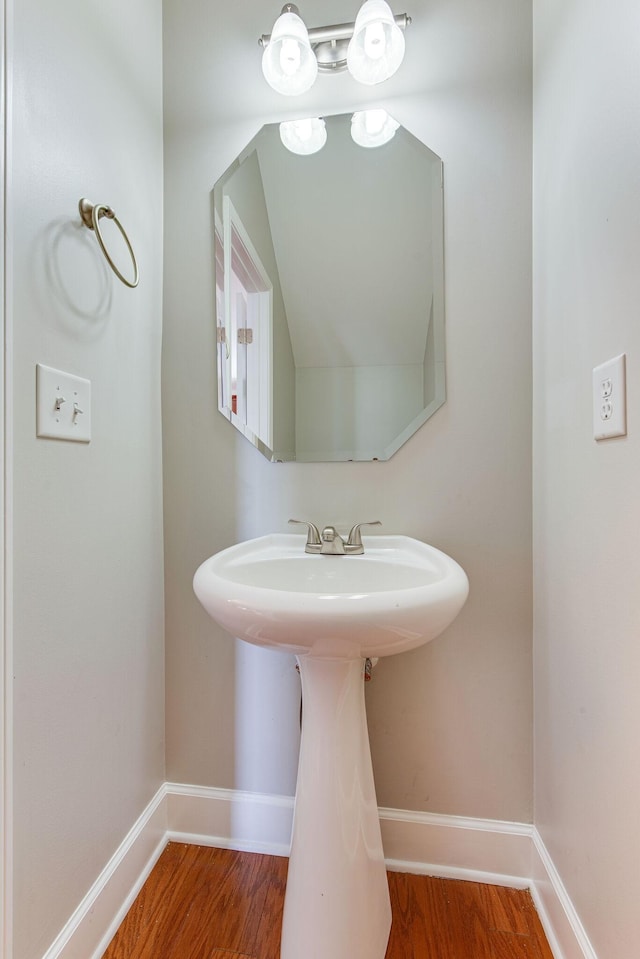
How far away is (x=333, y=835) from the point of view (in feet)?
2.62

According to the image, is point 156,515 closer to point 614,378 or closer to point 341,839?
point 341,839

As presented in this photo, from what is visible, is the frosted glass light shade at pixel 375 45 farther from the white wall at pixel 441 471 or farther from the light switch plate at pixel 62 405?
the light switch plate at pixel 62 405

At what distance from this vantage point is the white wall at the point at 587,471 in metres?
0.65

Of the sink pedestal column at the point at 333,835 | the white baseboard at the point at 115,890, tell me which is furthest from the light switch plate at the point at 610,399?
the white baseboard at the point at 115,890

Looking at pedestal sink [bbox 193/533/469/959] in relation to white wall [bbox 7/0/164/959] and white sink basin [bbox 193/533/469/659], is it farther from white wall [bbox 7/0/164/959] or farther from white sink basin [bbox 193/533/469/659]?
white wall [bbox 7/0/164/959]

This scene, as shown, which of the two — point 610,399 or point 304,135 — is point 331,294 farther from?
point 610,399

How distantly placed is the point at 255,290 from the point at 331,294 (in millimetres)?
197

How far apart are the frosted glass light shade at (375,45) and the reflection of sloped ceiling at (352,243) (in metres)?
0.10

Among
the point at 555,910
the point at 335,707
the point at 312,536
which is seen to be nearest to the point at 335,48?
the point at 312,536

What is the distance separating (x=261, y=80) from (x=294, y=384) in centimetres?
76

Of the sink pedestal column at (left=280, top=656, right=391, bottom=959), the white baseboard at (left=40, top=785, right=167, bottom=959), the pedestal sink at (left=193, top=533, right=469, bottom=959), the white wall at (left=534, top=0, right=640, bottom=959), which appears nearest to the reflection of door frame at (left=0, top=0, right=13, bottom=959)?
the white baseboard at (left=40, top=785, right=167, bottom=959)

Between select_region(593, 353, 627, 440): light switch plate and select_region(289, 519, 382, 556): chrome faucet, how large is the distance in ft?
1.57

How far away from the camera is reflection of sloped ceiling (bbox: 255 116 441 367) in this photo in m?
1.10

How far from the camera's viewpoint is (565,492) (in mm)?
875
